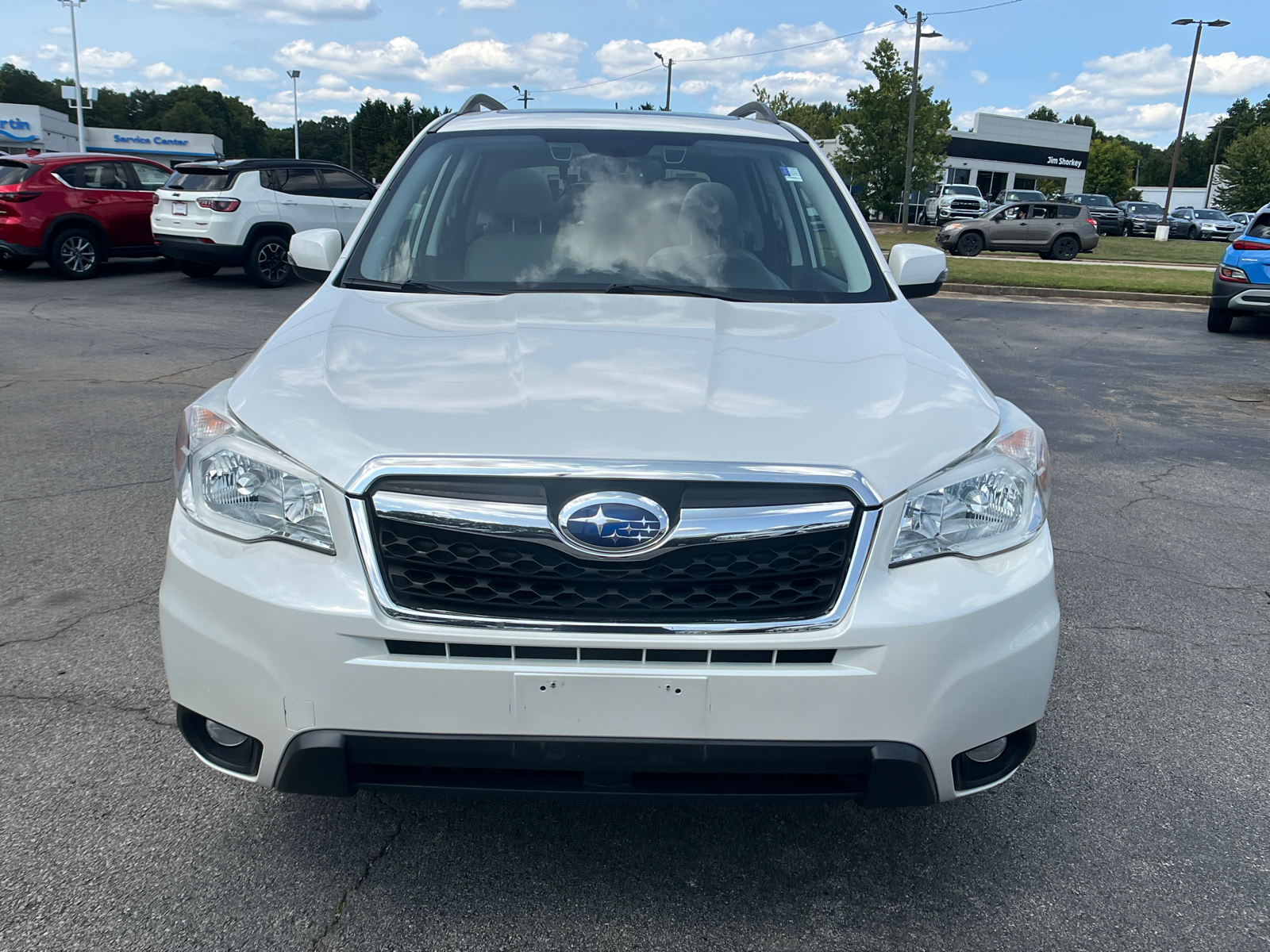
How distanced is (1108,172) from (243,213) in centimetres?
10267

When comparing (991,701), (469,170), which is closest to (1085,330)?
(469,170)

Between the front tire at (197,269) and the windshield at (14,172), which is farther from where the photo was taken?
the front tire at (197,269)

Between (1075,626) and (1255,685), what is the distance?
2.04 feet

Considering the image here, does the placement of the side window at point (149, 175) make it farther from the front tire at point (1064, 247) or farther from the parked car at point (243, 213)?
the front tire at point (1064, 247)

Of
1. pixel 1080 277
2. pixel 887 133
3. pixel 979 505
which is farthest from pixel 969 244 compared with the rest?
pixel 979 505

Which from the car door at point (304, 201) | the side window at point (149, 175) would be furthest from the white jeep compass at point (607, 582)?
the side window at point (149, 175)

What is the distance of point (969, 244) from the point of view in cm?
2884

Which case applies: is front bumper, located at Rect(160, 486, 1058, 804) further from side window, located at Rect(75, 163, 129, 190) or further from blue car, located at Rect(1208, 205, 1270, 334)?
side window, located at Rect(75, 163, 129, 190)

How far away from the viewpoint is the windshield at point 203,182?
557 inches

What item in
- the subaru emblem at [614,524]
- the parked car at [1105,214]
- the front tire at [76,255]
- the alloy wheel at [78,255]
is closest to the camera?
the subaru emblem at [614,524]

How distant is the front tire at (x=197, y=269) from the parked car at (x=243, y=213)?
0.01 m

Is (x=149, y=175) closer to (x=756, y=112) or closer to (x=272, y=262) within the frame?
(x=272, y=262)

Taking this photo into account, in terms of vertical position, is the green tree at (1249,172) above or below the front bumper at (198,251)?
above

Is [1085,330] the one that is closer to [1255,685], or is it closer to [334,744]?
[1255,685]
